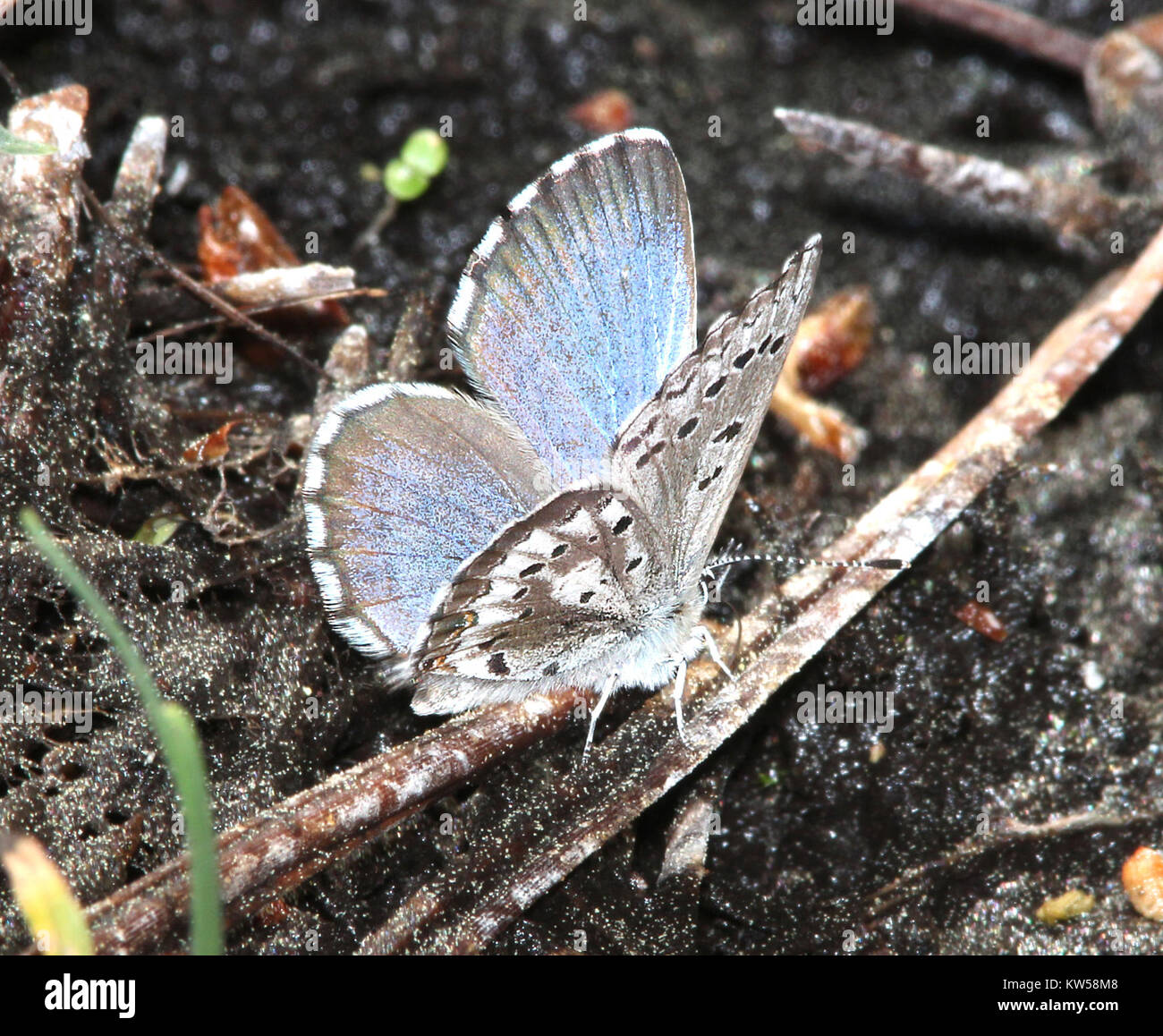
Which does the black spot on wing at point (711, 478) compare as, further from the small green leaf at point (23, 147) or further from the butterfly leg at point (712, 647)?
the small green leaf at point (23, 147)

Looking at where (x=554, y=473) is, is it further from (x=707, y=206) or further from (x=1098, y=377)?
(x=1098, y=377)

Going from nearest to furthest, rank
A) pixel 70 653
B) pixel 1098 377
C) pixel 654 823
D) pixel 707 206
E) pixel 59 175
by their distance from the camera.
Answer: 1. pixel 70 653
2. pixel 654 823
3. pixel 59 175
4. pixel 1098 377
5. pixel 707 206

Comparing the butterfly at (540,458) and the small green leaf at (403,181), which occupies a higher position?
the small green leaf at (403,181)

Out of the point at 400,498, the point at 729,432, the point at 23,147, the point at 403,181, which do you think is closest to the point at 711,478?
the point at 729,432

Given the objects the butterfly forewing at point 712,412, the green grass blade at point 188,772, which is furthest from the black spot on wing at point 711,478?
the green grass blade at point 188,772

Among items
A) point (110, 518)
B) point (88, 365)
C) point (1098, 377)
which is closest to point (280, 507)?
point (110, 518)

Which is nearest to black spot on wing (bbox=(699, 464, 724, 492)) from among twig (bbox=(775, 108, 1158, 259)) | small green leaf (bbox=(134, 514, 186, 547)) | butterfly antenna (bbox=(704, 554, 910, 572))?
butterfly antenna (bbox=(704, 554, 910, 572))
